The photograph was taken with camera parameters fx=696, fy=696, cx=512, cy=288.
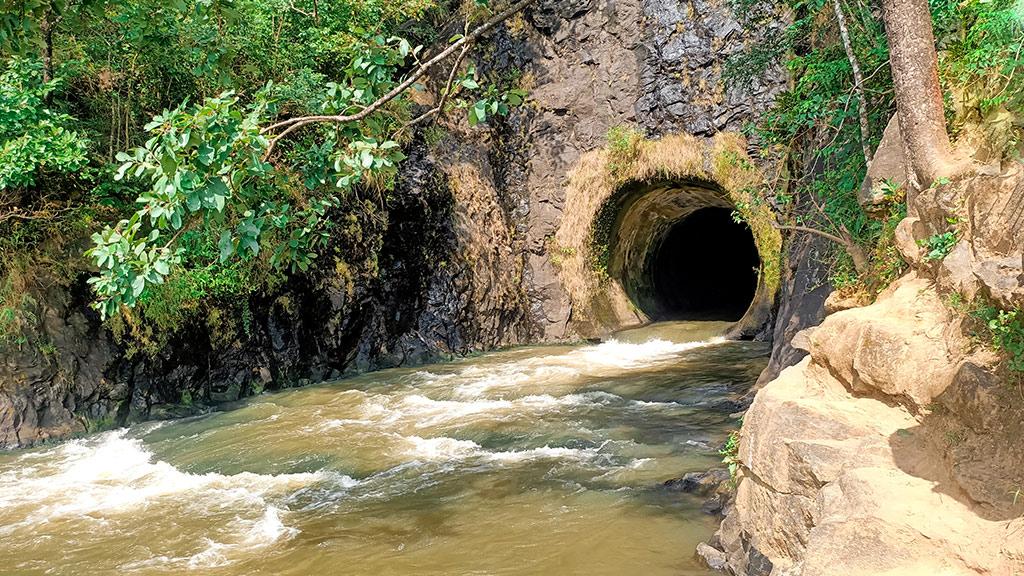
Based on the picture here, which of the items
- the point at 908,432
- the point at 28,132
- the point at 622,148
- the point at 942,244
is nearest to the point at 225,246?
the point at 908,432

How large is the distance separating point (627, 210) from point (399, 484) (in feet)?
37.0

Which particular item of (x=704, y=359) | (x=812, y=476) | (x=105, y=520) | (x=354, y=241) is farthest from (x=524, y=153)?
(x=812, y=476)

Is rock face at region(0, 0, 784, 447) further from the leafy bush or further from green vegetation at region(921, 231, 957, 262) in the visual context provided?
green vegetation at region(921, 231, 957, 262)

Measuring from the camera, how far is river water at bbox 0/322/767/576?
5152mm

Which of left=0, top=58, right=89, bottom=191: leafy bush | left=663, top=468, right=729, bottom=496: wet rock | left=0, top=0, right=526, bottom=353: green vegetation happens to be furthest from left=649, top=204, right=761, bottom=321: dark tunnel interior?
left=0, top=58, right=89, bottom=191: leafy bush

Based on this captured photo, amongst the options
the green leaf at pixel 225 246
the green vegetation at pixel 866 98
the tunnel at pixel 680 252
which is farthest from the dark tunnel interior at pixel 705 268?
the green leaf at pixel 225 246

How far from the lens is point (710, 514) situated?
5.29 m

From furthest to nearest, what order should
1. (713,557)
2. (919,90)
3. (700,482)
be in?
(700,482), (919,90), (713,557)

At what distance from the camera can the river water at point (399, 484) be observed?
16.9 feet

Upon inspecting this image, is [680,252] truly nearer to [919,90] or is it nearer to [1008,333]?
[919,90]

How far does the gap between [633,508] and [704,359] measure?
6.98 m

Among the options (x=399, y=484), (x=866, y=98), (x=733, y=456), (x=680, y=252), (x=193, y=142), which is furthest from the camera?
(x=680, y=252)

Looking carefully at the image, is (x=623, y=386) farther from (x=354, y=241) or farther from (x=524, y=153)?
(x=524, y=153)

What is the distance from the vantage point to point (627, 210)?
54.6 feet
